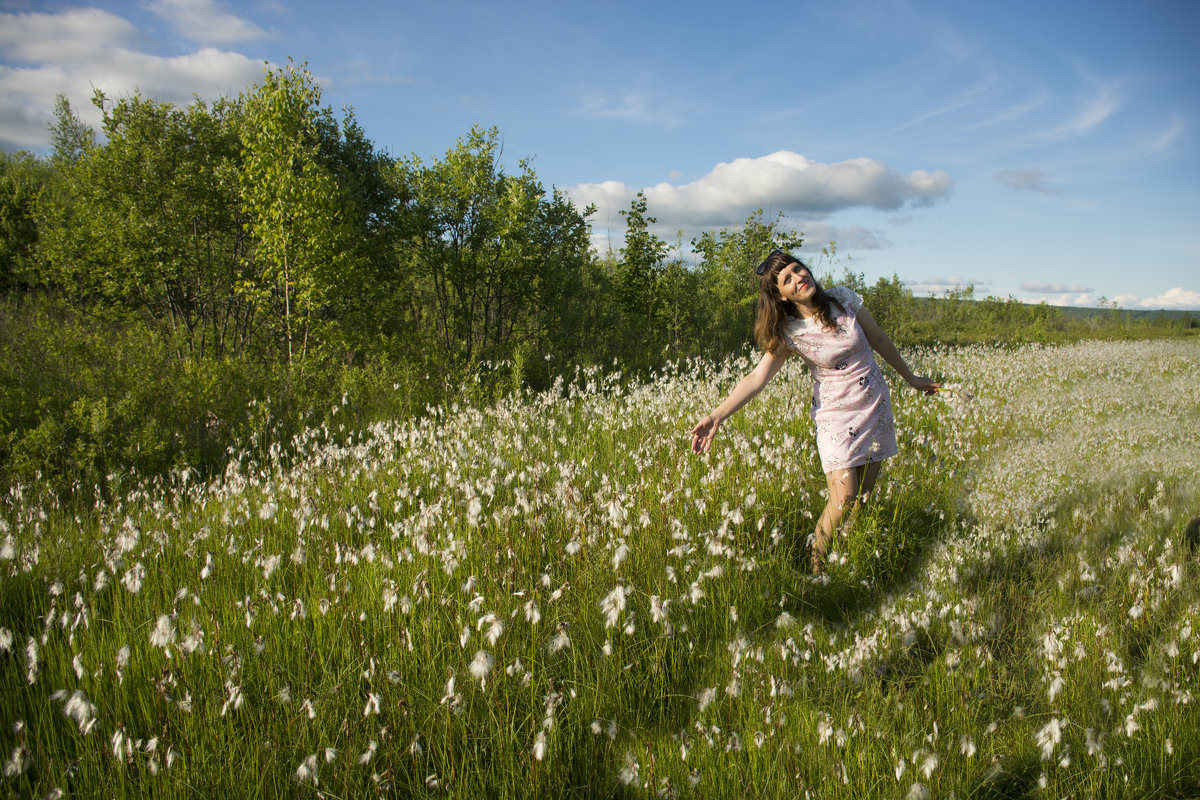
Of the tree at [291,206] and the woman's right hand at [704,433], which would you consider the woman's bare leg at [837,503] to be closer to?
the woman's right hand at [704,433]

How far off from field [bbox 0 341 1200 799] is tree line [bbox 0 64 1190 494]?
97.4 inches

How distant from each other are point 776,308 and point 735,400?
72 cm

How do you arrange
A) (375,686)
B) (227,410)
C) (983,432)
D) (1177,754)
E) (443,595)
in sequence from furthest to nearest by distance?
1. (227,410)
2. (983,432)
3. (443,595)
4. (375,686)
5. (1177,754)

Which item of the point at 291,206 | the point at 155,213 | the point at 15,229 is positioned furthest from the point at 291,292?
the point at 15,229

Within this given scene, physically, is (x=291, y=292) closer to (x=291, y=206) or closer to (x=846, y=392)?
(x=291, y=206)

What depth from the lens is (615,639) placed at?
283 cm

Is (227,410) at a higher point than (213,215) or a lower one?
lower

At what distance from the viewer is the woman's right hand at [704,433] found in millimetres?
3547

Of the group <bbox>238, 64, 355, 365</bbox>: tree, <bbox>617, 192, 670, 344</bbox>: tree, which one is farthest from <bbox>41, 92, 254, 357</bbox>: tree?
<bbox>617, 192, 670, 344</bbox>: tree

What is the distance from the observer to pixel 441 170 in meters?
11.0

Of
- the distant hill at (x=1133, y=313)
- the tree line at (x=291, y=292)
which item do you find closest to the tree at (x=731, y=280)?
the tree line at (x=291, y=292)

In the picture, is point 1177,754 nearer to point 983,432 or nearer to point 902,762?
point 902,762

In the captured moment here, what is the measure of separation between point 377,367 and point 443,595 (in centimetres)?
823

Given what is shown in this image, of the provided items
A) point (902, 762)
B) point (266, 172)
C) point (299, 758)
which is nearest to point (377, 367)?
point (266, 172)
